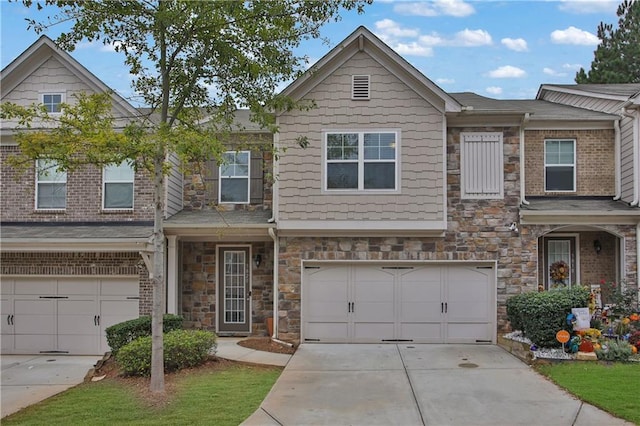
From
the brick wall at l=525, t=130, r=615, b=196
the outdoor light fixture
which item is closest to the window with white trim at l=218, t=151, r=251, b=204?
the brick wall at l=525, t=130, r=615, b=196

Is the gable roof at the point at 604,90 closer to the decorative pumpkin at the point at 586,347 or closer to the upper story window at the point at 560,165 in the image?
the upper story window at the point at 560,165

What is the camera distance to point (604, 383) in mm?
8281

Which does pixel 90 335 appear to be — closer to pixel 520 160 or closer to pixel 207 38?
pixel 207 38

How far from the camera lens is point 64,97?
13.8 m

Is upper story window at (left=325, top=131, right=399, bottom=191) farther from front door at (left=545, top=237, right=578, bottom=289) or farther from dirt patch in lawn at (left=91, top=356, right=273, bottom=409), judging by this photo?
front door at (left=545, top=237, right=578, bottom=289)

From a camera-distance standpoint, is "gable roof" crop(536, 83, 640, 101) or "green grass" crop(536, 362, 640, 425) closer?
"green grass" crop(536, 362, 640, 425)

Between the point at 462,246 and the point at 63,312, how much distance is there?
998 cm

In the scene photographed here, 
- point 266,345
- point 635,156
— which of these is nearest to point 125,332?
point 266,345

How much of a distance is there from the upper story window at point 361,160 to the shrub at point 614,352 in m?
5.28

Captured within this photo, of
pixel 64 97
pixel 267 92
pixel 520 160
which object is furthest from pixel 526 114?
pixel 64 97

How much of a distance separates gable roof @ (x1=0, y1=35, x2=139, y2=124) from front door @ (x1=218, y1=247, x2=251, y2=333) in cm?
440

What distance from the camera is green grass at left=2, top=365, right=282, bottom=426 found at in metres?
7.06

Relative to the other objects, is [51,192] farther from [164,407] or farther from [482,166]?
[482,166]

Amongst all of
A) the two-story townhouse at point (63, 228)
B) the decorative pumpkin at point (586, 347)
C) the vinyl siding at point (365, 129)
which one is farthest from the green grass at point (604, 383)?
the two-story townhouse at point (63, 228)
